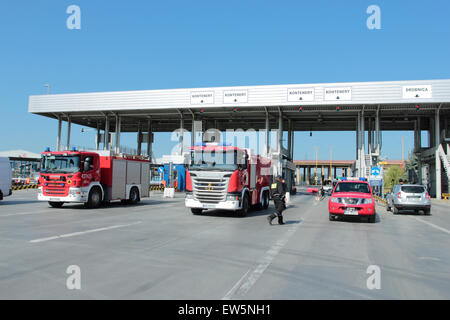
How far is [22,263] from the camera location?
254 inches

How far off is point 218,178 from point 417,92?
2767 cm

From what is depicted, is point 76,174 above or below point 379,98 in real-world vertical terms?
below

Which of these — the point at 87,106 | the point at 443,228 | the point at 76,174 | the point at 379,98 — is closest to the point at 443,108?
the point at 379,98

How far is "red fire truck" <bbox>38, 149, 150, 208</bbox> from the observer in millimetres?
17250

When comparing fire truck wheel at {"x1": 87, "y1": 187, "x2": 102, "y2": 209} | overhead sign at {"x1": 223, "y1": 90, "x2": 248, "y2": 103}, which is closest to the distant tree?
overhead sign at {"x1": 223, "y1": 90, "x2": 248, "y2": 103}

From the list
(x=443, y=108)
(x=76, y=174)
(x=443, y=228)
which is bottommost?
(x=443, y=228)

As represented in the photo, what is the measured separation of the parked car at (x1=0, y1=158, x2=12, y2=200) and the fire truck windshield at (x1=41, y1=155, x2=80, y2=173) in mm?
4097

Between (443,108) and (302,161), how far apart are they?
74846 mm

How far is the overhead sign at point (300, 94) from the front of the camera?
36.9 meters

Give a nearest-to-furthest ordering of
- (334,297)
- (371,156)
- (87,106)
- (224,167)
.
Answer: (334,297) < (224,167) < (371,156) < (87,106)

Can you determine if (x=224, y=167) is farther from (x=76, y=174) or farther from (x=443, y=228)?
(x=443, y=228)

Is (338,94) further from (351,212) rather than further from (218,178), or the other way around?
(218,178)

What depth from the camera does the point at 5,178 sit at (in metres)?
20.4

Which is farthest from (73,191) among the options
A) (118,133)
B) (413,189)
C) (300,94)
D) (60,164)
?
(118,133)
